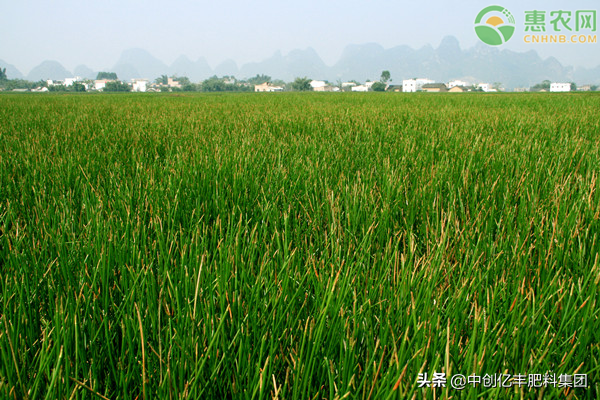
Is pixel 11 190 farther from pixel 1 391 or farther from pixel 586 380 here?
pixel 586 380

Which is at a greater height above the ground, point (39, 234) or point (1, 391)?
point (39, 234)

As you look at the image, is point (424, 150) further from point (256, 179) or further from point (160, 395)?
point (160, 395)

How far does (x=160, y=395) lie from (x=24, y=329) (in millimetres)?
332

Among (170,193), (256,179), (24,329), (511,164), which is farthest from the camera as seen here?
(511,164)

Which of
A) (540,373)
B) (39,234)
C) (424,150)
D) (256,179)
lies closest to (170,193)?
(256,179)

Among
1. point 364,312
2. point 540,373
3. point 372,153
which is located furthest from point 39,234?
point 372,153

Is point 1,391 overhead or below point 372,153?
below

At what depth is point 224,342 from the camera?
53 centimetres

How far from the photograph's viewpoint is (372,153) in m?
2.37

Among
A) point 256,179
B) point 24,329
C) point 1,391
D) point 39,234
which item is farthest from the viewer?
point 256,179

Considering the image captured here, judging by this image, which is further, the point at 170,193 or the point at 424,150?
the point at 424,150

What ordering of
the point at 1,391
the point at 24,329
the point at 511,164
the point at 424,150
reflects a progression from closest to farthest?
the point at 1,391
the point at 24,329
the point at 511,164
the point at 424,150

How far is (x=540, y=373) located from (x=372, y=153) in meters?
1.93

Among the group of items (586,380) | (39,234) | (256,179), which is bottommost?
(586,380)
